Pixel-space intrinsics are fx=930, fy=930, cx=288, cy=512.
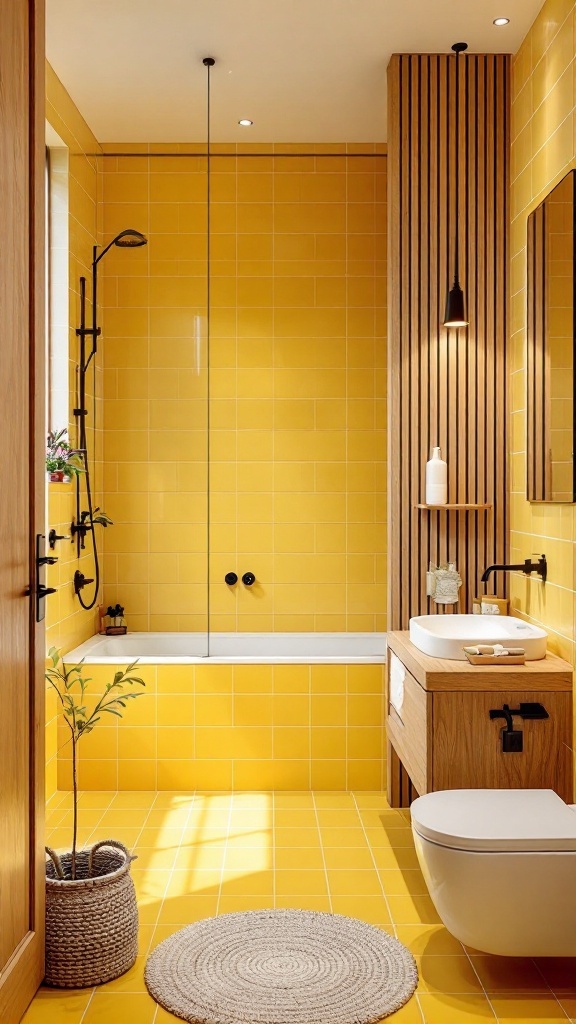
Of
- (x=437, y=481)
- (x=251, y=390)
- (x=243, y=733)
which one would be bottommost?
(x=243, y=733)

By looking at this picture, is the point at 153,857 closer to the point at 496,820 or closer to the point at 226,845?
the point at 226,845

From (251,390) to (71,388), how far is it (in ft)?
3.46

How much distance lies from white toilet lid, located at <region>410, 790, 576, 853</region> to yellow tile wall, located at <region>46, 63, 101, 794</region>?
6.60ft

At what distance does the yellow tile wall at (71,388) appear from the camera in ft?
13.3

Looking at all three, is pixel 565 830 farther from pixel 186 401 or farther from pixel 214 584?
pixel 186 401

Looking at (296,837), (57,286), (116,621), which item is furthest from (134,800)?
(57,286)

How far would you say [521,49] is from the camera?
12.2 ft

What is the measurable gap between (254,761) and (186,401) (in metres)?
1.95

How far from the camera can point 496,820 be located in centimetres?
244

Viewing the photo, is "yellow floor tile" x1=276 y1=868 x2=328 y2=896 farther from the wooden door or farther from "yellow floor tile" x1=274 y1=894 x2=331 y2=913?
the wooden door

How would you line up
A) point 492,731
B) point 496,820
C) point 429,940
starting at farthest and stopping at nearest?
point 492,731
point 429,940
point 496,820

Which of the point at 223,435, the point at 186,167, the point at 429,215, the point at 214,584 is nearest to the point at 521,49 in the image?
the point at 429,215

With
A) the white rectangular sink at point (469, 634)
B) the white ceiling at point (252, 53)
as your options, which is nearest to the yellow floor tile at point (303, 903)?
the white rectangular sink at point (469, 634)

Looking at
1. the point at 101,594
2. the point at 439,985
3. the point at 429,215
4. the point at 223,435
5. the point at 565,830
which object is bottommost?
the point at 439,985
